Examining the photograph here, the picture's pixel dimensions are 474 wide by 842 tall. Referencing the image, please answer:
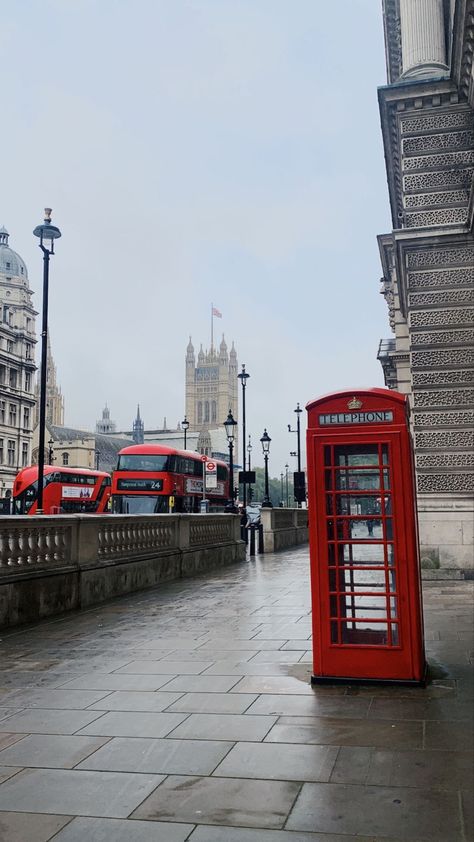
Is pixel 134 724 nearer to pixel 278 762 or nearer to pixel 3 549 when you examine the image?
pixel 278 762

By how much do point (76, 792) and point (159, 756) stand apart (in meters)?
0.65

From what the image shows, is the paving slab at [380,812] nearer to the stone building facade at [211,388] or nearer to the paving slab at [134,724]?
the paving slab at [134,724]

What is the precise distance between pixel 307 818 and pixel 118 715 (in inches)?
86.8

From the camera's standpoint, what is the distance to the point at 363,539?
5715 millimetres

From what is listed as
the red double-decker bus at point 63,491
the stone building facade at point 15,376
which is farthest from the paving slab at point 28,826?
the stone building facade at point 15,376

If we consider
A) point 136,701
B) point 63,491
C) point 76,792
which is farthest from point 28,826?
point 63,491

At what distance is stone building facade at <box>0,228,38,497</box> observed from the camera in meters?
76.7

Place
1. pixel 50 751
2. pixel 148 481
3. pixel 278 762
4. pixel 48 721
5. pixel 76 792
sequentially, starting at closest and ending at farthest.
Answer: pixel 76 792
pixel 278 762
pixel 50 751
pixel 48 721
pixel 148 481

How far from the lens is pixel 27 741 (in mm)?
4672

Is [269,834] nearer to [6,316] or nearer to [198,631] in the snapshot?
[198,631]

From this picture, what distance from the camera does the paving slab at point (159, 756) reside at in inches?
161

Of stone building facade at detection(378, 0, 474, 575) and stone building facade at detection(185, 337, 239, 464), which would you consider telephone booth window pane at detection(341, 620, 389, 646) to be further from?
stone building facade at detection(185, 337, 239, 464)

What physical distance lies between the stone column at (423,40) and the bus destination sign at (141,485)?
1641cm

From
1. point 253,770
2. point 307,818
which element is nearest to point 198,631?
point 253,770
